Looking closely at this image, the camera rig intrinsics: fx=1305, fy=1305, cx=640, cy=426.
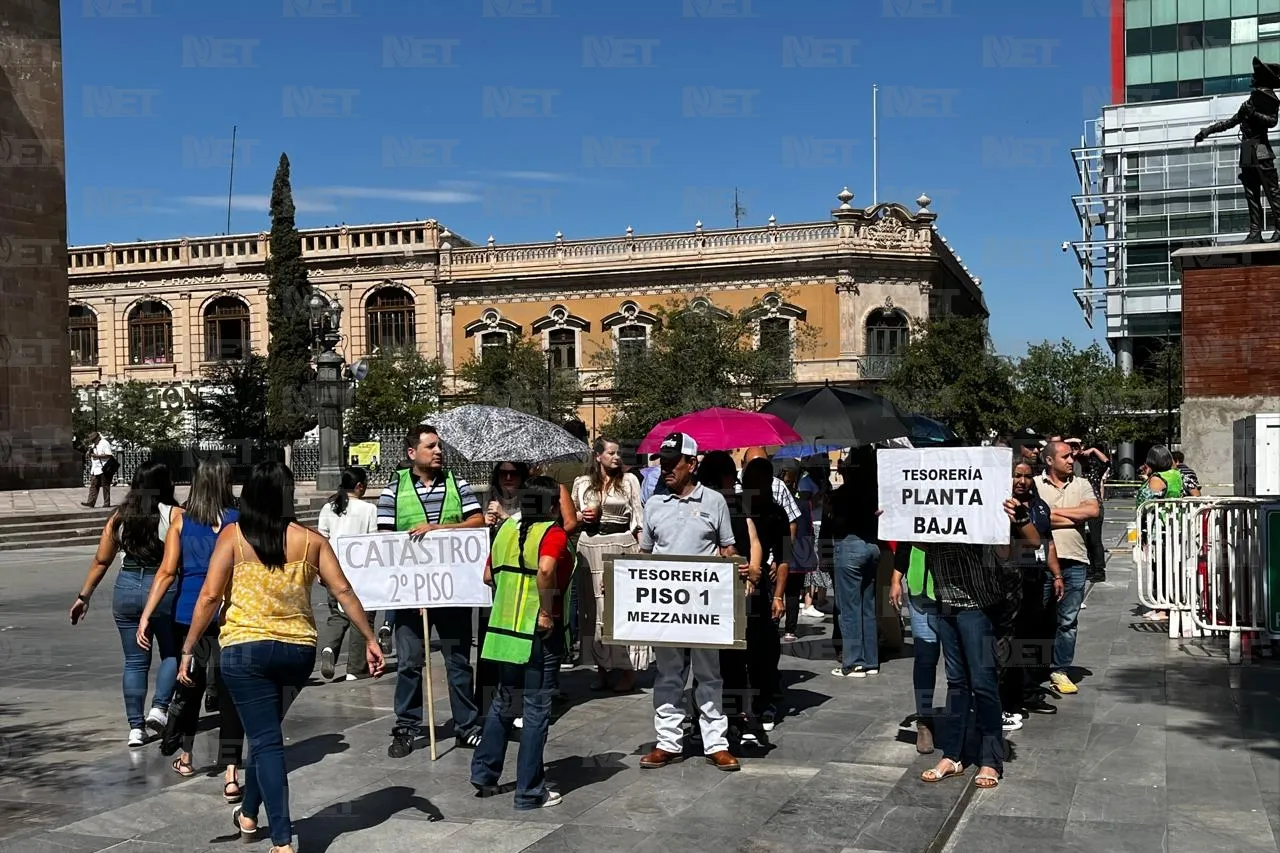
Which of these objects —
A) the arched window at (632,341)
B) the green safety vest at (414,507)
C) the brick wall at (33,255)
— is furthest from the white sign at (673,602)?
the arched window at (632,341)

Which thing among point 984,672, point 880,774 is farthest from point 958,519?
point 880,774

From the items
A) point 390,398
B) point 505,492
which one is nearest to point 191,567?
point 505,492

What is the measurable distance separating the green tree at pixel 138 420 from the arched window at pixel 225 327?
18.3 feet

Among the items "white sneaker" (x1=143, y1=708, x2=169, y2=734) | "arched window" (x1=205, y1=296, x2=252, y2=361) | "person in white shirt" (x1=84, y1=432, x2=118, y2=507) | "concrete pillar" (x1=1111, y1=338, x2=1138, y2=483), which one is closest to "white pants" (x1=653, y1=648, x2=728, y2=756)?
"white sneaker" (x1=143, y1=708, x2=169, y2=734)

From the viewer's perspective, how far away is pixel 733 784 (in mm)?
6965

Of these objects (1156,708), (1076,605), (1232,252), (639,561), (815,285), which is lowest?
(1156,708)

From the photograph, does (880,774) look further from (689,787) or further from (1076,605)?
(1076,605)

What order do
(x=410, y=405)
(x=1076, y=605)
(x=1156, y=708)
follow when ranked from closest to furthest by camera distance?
(x=1156, y=708) → (x=1076, y=605) → (x=410, y=405)

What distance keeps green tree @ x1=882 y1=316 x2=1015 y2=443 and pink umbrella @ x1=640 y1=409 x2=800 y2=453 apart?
38.1m

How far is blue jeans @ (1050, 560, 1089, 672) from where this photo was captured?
369 inches

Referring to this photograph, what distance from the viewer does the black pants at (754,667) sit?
795cm

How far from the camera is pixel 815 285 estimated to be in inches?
2143

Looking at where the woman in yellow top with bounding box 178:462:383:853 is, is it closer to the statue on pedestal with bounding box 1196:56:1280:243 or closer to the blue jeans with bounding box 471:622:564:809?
the blue jeans with bounding box 471:622:564:809

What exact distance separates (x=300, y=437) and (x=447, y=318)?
10.0 m
